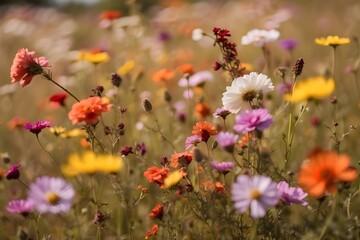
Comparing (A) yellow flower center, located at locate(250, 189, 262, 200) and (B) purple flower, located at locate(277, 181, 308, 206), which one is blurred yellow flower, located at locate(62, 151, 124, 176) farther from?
(B) purple flower, located at locate(277, 181, 308, 206)

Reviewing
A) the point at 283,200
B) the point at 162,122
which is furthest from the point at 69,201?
the point at 162,122

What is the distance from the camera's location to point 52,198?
1252 mm

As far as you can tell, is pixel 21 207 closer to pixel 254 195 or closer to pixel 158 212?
pixel 158 212

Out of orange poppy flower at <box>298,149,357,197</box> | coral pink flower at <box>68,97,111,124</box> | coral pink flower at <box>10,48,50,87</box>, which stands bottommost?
orange poppy flower at <box>298,149,357,197</box>

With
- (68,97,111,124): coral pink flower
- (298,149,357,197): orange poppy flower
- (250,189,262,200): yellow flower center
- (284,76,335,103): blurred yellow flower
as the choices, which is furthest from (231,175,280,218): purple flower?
(68,97,111,124): coral pink flower

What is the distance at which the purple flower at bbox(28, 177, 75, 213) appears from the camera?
123 cm

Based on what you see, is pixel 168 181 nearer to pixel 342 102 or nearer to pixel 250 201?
pixel 250 201

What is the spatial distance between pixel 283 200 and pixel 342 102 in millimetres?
1726

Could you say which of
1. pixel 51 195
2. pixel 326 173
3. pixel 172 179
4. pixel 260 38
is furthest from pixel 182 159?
pixel 260 38

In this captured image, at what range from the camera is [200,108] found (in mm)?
2229

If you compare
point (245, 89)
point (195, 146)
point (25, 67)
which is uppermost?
point (25, 67)

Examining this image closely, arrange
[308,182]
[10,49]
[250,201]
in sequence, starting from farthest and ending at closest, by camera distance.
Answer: [10,49], [250,201], [308,182]

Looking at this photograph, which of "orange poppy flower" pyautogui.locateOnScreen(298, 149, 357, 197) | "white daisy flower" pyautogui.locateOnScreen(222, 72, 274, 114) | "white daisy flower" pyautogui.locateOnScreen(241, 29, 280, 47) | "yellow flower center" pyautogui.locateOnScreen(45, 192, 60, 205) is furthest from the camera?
"white daisy flower" pyautogui.locateOnScreen(241, 29, 280, 47)

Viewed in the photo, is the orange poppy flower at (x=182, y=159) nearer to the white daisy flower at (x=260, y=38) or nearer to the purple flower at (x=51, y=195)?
the purple flower at (x=51, y=195)
